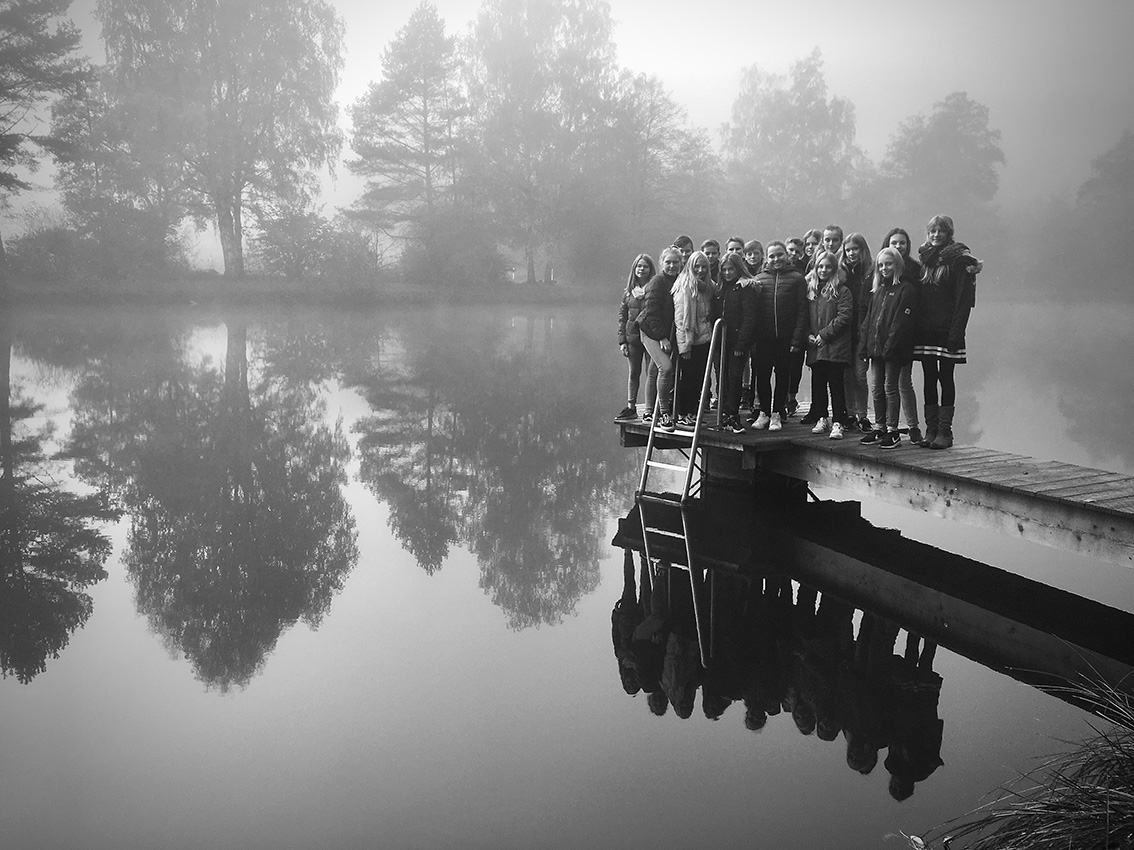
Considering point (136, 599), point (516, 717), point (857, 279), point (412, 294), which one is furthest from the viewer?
point (412, 294)

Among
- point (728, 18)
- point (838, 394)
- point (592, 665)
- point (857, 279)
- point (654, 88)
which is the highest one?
point (728, 18)

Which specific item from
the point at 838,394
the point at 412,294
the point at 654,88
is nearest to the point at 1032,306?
the point at 654,88

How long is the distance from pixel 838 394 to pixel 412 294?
97.1 ft

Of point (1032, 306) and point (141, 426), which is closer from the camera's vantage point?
point (141, 426)

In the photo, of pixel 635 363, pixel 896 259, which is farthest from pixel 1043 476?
pixel 635 363

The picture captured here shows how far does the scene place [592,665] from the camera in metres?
5.40

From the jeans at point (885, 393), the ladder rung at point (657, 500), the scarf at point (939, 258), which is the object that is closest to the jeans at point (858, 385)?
the jeans at point (885, 393)

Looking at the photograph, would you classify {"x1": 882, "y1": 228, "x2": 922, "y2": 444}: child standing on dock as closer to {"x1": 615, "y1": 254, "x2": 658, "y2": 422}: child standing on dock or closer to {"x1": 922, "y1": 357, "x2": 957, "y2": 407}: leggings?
{"x1": 922, "y1": 357, "x2": 957, "y2": 407}: leggings

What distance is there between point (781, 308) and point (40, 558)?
6.35 metres

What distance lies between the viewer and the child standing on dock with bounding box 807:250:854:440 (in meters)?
7.82

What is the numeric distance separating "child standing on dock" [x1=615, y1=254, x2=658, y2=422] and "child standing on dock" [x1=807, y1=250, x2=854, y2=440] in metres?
1.67

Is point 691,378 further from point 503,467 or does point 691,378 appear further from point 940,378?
point 503,467

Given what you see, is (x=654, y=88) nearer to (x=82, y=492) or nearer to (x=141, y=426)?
(x=141, y=426)

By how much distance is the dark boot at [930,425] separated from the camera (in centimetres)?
754
